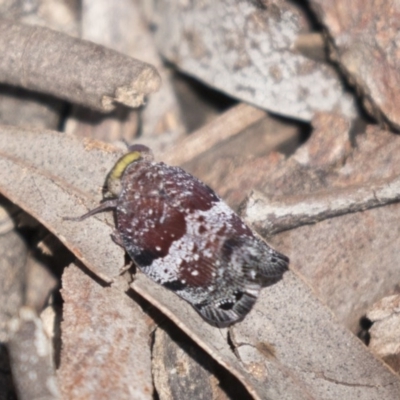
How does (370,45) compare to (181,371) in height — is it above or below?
above

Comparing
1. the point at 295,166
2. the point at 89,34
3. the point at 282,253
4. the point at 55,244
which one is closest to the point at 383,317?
the point at 282,253

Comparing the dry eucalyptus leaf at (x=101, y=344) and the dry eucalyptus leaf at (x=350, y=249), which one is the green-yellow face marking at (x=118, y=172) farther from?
the dry eucalyptus leaf at (x=350, y=249)

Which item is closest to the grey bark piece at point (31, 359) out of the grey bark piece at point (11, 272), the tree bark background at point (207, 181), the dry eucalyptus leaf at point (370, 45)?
the tree bark background at point (207, 181)

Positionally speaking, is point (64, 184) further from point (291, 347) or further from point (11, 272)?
point (291, 347)

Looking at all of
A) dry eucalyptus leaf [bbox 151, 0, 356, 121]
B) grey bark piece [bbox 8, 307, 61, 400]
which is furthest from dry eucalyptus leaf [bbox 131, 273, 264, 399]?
dry eucalyptus leaf [bbox 151, 0, 356, 121]

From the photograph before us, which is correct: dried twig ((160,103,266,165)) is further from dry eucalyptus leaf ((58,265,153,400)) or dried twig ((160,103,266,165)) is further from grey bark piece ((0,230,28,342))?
dry eucalyptus leaf ((58,265,153,400))

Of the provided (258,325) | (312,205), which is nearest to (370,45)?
(312,205)

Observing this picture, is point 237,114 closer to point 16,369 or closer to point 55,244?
point 55,244
